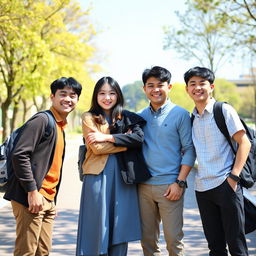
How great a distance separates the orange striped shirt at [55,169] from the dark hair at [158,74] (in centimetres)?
92

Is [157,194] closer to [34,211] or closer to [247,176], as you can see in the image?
[247,176]

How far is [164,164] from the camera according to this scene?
3.82m

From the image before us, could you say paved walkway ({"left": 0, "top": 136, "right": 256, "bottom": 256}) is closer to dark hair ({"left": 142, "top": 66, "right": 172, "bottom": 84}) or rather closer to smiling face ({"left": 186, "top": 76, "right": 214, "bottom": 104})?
smiling face ({"left": 186, "top": 76, "right": 214, "bottom": 104})

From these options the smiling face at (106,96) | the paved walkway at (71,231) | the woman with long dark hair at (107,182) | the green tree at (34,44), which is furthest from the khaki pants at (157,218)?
the green tree at (34,44)

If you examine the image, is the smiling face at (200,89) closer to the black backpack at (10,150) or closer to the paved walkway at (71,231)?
the black backpack at (10,150)

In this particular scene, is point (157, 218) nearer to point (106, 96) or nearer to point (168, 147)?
point (168, 147)

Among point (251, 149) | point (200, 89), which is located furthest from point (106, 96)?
point (251, 149)

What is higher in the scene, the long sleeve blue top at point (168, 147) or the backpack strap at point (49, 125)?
the backpack strap at point (49, 125)

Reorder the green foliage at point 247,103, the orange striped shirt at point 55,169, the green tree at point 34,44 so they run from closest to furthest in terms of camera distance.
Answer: the orange striped shirt at point 55,169
the green tree at point 34,44
the green foliage at point 247,103

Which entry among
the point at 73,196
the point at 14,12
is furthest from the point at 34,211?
the point at 14,12

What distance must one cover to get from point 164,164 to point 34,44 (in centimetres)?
1096

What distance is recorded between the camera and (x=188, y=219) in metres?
6.86

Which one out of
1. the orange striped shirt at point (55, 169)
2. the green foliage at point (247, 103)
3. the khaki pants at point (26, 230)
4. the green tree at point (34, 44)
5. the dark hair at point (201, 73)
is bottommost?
the khaki pants at point (26, 230)

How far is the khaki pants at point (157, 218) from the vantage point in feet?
12.5
